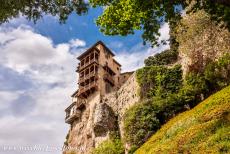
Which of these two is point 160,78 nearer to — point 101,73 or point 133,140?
point 133,140

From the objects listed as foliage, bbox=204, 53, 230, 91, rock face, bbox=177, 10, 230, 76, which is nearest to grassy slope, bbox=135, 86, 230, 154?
foliage, bbox=204, 53, 230, 91

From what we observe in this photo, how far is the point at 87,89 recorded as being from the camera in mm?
66125

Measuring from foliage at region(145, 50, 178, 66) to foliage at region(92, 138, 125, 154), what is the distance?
13.7 metres

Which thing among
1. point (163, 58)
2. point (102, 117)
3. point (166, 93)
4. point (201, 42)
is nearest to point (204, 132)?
point (201, 42)

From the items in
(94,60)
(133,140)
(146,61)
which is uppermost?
(94,60)

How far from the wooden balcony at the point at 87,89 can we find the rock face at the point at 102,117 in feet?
3.90

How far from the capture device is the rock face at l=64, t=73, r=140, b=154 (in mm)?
47625

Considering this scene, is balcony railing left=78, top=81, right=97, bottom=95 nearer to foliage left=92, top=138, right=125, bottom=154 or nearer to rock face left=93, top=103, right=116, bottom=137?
rock face left=93, top=103, right=116, bottom=137

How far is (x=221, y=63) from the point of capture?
33906 millimetres

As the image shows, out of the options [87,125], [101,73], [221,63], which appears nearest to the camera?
[221,63]

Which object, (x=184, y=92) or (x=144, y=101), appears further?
(x=144, y=101)

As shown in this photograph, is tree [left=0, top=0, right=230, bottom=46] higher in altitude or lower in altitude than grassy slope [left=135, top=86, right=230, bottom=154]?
higher

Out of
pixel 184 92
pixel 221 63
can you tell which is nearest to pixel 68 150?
pixel 184 92

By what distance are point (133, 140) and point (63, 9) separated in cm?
1983
